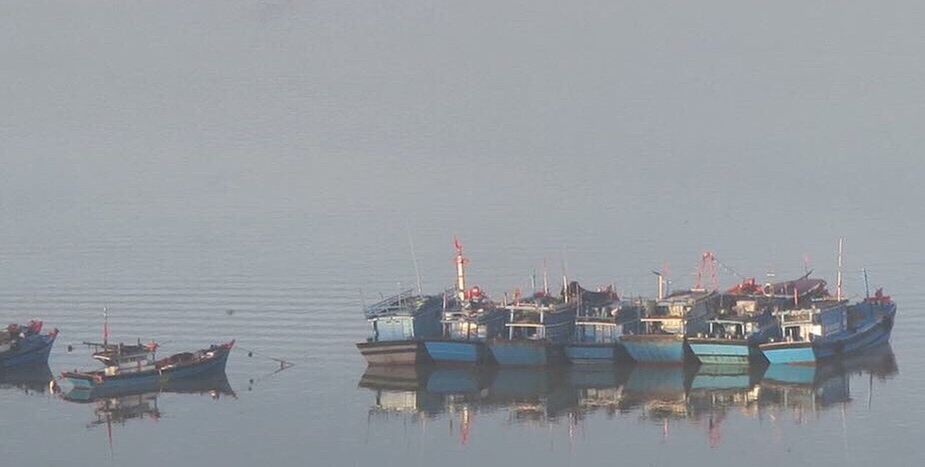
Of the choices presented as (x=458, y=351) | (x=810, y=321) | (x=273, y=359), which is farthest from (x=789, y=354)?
(x=273, y=359)

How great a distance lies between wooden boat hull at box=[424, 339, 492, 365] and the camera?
164 ft

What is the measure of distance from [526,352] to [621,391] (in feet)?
9.31

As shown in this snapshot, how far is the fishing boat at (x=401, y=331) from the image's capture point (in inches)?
1975

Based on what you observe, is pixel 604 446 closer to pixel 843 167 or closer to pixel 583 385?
pixel 583 385

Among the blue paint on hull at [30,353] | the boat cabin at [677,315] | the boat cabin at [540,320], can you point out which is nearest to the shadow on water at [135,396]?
the blue paint on hull at [30,353]

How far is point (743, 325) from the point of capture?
49781 mm

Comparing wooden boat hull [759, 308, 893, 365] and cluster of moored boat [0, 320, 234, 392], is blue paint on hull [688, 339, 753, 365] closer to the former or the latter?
wooden boat hull [759, 308, 893, 365]

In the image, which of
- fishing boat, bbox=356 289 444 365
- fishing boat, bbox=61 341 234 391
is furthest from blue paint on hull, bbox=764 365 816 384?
fishing boat, bbox=61 341 234 391

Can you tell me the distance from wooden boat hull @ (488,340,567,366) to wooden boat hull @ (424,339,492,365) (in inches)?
9.7

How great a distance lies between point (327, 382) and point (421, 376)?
2124mm

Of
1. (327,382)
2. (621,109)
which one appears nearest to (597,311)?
(327,382)

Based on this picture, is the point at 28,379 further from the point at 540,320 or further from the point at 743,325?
the point at 743,325

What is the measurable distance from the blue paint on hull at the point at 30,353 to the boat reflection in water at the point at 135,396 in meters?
2.85

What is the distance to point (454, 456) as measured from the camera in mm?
43031
